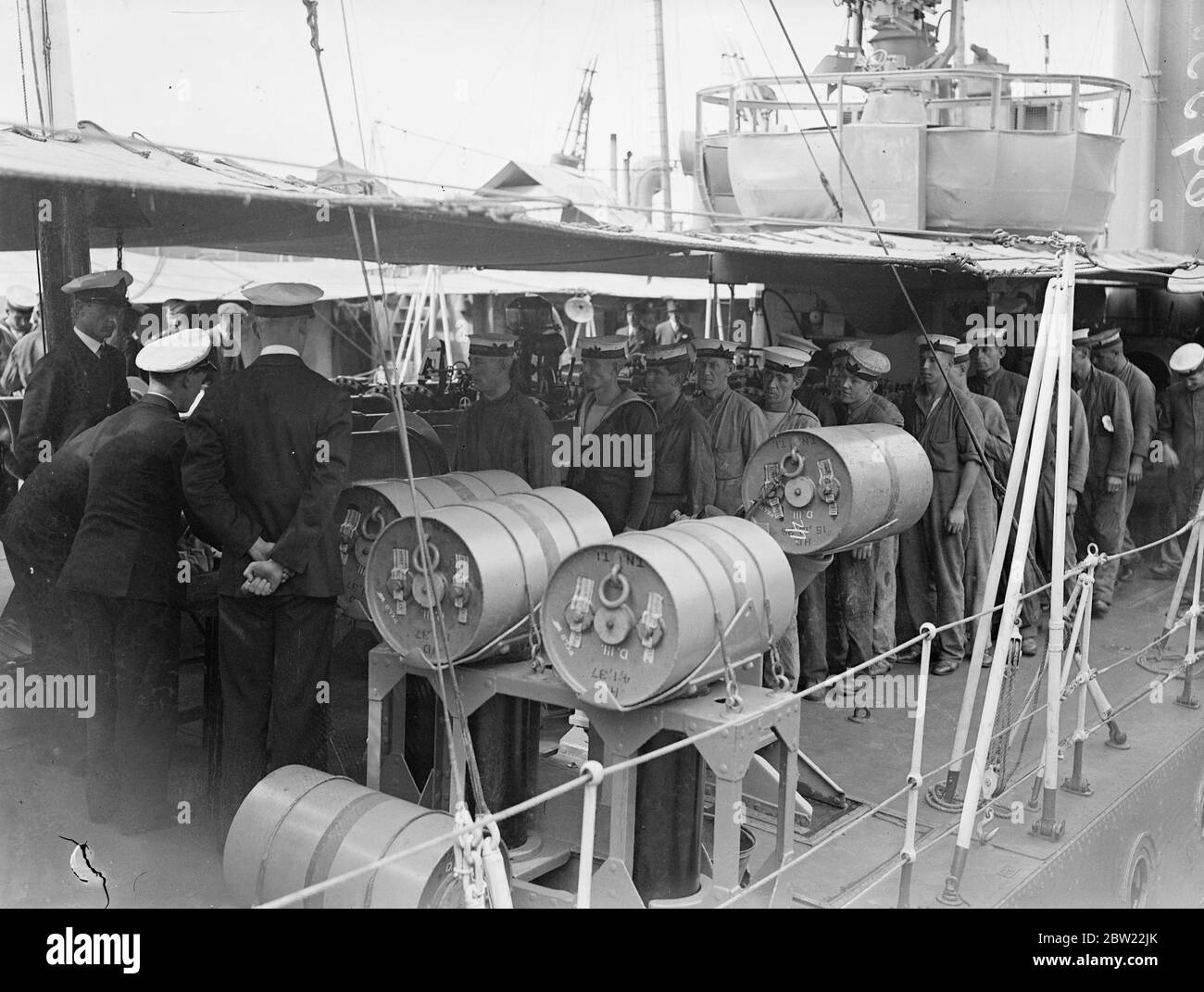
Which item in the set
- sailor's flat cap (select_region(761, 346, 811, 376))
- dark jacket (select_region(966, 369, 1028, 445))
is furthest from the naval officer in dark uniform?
dark jacket (select_region(966, 369, 1028, 445))

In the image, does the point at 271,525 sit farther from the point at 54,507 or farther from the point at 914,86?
the point at 914,86

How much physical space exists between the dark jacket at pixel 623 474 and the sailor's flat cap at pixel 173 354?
2.40 meters

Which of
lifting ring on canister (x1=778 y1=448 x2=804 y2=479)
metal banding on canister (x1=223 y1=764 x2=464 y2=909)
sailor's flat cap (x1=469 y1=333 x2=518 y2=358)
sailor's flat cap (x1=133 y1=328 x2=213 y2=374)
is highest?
sailor's flat cap (x1=133 y1=328 x2=213 y2=374)

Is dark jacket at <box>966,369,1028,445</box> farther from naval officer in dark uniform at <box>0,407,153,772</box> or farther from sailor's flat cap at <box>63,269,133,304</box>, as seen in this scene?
naval officer in dark uniform at <box>0,407,153,772</box>

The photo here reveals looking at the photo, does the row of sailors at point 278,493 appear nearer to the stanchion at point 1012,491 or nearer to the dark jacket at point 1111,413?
the dark jacket at point 1111,413

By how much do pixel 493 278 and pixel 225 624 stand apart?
23852 mm

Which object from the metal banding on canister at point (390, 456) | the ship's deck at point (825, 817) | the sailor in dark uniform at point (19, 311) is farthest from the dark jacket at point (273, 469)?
the sailor in dark uniform at point (19, 311)

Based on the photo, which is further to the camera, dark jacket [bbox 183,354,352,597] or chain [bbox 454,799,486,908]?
dark jacket [bbox 183,354,352,597]

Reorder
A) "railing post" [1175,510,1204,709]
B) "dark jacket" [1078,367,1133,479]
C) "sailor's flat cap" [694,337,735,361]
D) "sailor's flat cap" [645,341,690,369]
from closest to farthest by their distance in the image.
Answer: "sailor's flat cap" [645,341,690,369], "sailor's flat cap" [694,337,735,361], "railing post" [1175,510,1204,709], "dark jacket" [1078,367,1133,479]

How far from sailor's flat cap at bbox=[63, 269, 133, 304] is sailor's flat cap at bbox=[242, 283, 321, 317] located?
1526 mm

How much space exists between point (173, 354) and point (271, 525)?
1.04 meters

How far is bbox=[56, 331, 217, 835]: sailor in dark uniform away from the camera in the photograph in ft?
18.0
